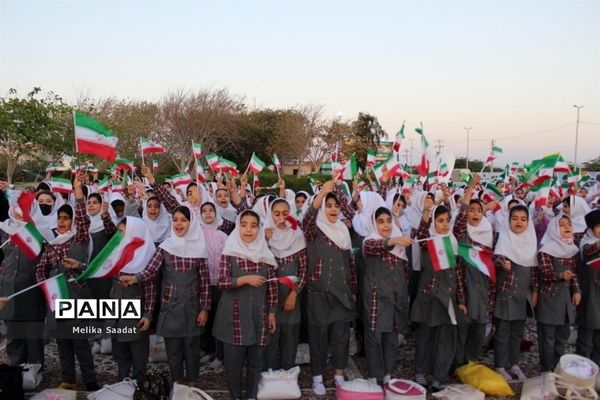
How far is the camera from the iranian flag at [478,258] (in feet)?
13.4

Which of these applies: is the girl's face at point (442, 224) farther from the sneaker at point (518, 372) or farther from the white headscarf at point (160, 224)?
the white headscarf at point (160, 224)

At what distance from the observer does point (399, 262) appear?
4.18 metres

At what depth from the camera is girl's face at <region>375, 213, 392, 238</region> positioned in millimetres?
4094

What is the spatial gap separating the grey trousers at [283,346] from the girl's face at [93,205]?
7.91 ft

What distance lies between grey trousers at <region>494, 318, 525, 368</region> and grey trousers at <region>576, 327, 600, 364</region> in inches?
23.1

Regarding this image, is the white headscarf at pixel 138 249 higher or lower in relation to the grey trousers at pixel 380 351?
higher

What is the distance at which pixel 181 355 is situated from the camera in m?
4.04

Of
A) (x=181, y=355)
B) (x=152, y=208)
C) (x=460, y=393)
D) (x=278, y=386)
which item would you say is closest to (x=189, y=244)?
(x=181, y=355)

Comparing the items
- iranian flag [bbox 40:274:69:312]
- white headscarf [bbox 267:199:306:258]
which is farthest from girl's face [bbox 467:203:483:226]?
iranian flag [bbox 40:274:69:312]

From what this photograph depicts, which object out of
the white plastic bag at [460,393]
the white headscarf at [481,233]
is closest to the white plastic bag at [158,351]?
the white plastic bag at [460,393]

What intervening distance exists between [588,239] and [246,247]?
318cm

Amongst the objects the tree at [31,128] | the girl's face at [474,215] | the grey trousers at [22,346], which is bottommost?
the grey trousers at [22,346]

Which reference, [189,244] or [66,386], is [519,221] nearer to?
[189,244]

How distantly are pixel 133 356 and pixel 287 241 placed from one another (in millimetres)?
1608
